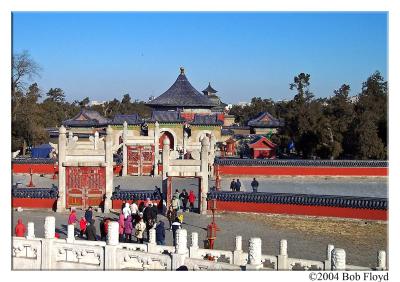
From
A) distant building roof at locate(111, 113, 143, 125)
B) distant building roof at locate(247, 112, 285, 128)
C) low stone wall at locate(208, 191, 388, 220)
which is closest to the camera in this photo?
low stone wall at locate(208, 191, 388, 220)

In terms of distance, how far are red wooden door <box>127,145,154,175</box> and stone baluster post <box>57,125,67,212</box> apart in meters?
11.4

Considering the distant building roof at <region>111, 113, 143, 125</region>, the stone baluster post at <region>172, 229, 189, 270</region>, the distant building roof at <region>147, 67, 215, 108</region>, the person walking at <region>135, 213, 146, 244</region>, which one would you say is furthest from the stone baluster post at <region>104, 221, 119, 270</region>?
the distant building roof at <region>147, 67, 215, 108</region>

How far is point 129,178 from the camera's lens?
107ft

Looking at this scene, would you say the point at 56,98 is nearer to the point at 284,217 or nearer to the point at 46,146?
the point at 46,146

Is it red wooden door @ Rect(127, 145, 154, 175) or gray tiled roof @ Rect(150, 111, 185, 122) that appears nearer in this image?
red wooden door @ Rect(127, 145, 154, 175)

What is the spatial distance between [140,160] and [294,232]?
638 inches

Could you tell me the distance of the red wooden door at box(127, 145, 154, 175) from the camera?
3347 centimetres

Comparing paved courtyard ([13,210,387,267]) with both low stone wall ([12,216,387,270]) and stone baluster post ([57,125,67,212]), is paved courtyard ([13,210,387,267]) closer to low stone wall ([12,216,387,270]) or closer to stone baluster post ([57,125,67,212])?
stone baluster post ([57,125,67,212])

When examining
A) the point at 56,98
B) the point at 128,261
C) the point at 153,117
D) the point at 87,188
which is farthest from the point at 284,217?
the point at 56,98

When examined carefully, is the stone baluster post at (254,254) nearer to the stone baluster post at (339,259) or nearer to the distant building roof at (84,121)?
the stone baluster post at (339,259)

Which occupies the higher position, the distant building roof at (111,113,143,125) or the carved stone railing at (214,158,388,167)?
the distant building roof at (111,113,143,125)

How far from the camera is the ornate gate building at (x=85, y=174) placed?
21.9m
